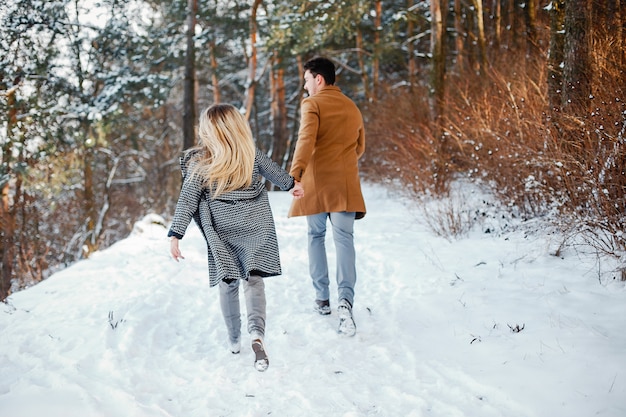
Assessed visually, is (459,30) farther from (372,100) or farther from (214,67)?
(214,67)

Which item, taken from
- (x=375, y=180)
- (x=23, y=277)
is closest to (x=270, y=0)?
(x=375, y=180)

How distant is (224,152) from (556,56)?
12.8 ft

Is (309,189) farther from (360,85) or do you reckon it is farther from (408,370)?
(360,85)

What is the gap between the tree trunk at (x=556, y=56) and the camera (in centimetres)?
476

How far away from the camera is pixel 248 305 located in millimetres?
3145

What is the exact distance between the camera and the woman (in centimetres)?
299

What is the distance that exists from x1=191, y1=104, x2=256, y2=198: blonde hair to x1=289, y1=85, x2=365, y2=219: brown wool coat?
1.59ft

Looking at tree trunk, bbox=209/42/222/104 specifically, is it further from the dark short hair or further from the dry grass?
the dark short hair

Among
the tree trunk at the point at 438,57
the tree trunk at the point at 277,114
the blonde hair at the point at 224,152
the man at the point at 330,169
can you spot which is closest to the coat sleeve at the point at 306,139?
the man at the point at 330,169

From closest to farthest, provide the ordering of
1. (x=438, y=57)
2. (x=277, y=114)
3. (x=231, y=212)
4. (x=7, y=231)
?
(x=231, y=212)
(x=438, y=57)
(x=7, y=231)
(x=277, y=114)

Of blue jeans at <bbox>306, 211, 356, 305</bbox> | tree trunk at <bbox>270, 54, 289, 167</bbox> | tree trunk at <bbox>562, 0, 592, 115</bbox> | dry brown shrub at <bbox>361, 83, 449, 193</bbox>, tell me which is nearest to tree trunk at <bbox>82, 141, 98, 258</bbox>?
tree trunk at <bbox>270, 54, 289, 167</bbox>

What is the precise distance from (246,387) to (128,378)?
708 mm

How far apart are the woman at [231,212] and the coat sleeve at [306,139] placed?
216 mm

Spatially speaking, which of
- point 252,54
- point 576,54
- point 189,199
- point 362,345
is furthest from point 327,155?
point 252,54
